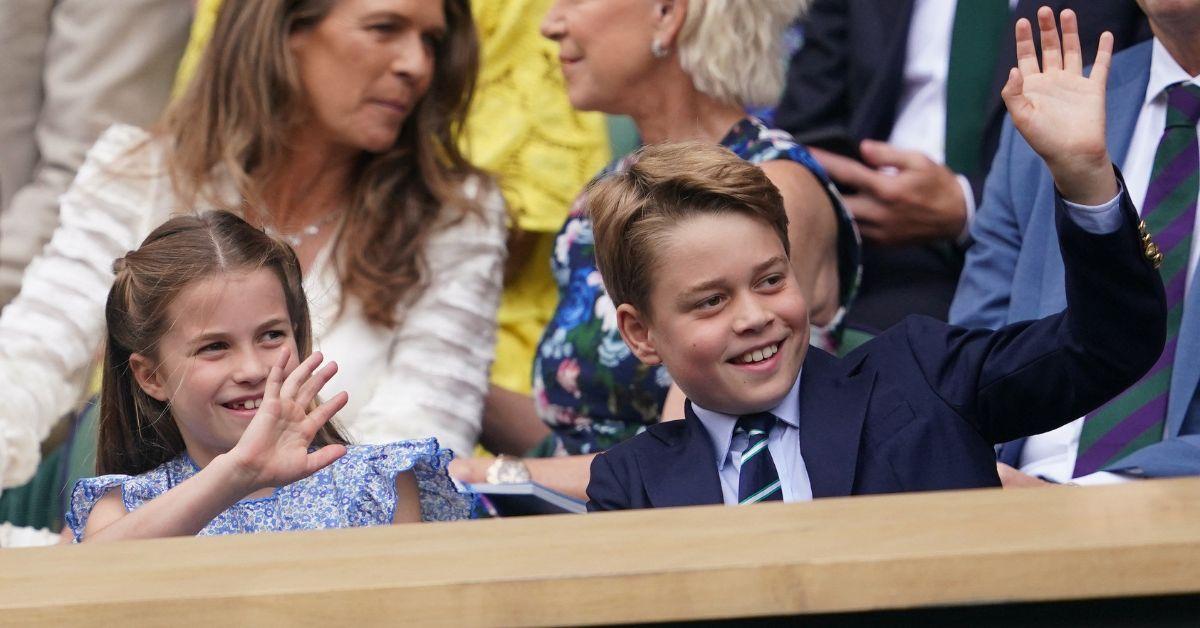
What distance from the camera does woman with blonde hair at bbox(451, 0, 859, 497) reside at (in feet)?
8.34

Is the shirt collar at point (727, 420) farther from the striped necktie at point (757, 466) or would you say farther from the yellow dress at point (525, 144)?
the yellow dress at point (525, 144)

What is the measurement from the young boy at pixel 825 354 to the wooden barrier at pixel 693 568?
39 cm

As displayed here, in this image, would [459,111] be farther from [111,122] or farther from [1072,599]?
[1072,599]

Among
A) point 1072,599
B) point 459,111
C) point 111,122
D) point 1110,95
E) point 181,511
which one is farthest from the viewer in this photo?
point 111,122

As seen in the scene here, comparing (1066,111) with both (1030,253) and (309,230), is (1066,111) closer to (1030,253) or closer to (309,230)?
(1030,253)

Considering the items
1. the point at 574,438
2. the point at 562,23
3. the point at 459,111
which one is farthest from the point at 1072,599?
the point at 459,111

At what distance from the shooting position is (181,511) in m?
1.73

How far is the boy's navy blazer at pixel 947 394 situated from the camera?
161cm

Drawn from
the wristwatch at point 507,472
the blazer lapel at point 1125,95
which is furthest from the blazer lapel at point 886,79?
the wristwatch at point 507,472

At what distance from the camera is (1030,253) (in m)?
2.42

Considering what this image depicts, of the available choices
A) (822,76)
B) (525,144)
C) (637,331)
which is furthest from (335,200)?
(637,331)

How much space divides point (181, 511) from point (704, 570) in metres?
0.79

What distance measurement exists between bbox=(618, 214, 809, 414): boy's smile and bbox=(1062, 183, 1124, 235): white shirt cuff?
1.08 ft

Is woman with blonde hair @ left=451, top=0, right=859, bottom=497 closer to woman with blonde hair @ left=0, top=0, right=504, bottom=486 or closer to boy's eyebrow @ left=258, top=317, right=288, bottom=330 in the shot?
woman with blonde hair @ left=0, top=0, right=504, bottom=486
